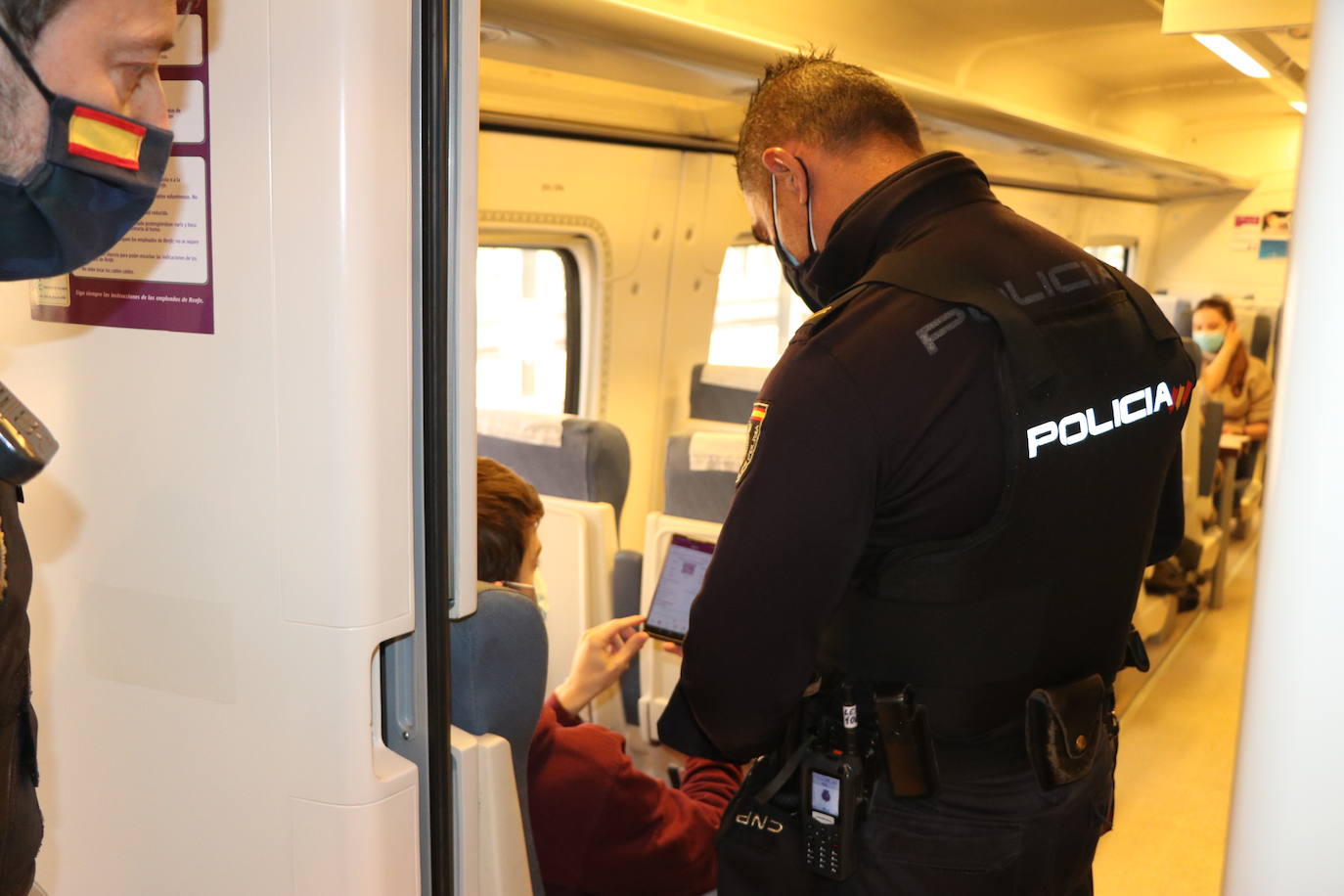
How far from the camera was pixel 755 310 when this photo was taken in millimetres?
8148

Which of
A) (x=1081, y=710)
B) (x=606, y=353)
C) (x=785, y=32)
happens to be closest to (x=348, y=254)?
(x=1081, y=710)

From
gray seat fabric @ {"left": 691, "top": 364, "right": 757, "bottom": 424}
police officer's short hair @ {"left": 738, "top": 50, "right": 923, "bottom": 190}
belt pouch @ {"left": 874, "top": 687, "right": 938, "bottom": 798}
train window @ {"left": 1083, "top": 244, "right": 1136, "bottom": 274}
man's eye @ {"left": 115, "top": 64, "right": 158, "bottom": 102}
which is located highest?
train window @ {"left": 1083, "top": 244, "right": 1136, "bottom": 274}

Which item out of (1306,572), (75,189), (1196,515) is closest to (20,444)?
(75,189)

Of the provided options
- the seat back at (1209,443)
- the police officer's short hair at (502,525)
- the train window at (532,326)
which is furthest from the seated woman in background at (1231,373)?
the police officer's short hair at (502,525)

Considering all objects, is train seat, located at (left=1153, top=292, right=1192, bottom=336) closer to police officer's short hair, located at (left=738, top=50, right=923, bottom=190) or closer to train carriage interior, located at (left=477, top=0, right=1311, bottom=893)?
train carriage interior, located at (left=477, top=0, right=1311, bottom=893)

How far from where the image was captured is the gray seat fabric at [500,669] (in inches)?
68.3

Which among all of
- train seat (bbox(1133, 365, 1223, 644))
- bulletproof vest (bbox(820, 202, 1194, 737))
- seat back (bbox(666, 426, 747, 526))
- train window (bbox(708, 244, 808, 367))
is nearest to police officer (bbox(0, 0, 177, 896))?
bulletproof vest (bbox(820, 202, 1194, 737))

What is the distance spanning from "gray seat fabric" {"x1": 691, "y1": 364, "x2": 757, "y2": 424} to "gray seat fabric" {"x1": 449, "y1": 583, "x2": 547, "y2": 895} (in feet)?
13.4

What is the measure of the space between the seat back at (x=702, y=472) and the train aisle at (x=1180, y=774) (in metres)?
1.61

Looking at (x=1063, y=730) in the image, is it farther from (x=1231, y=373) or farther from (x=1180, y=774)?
(x=1231, y=373)

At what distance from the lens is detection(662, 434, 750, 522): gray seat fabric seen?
382 cm

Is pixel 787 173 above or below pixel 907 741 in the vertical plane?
above

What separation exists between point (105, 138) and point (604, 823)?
140 cm

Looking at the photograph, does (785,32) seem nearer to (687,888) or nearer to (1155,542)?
(1155,542)
